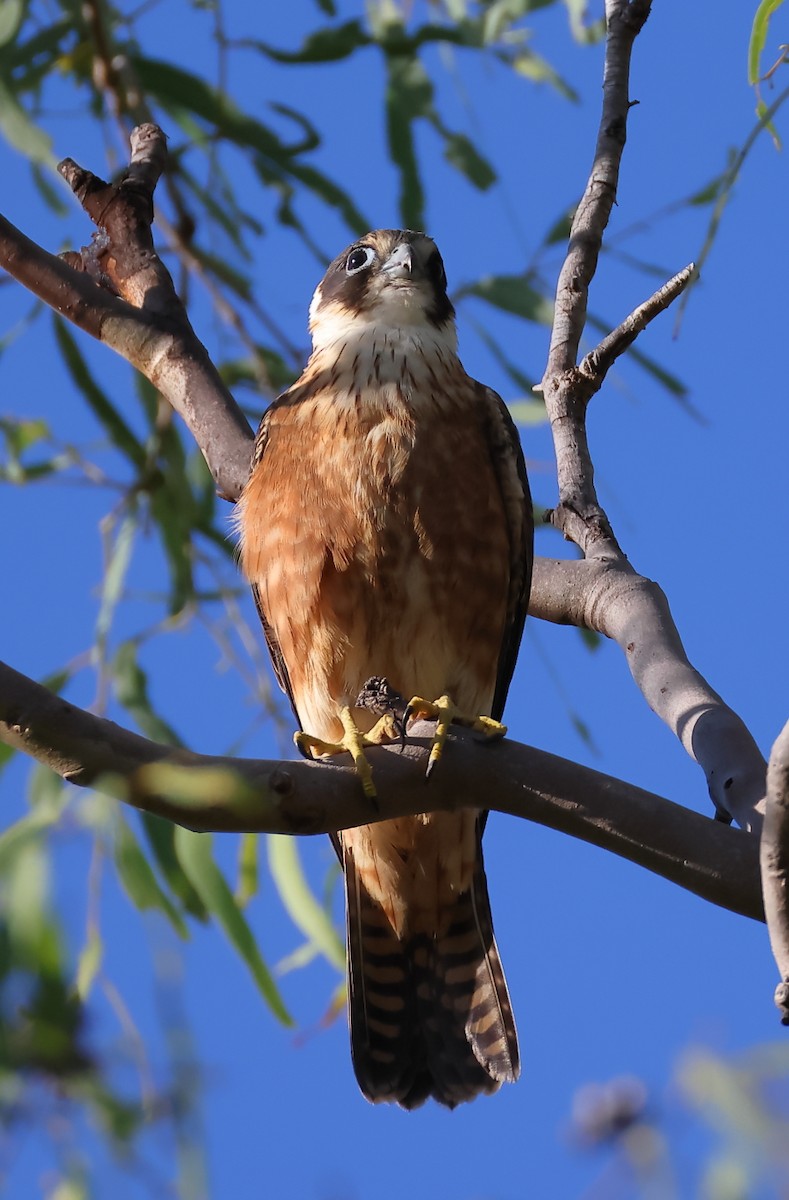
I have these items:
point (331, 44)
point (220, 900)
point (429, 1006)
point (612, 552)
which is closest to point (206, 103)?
point (331, 44)

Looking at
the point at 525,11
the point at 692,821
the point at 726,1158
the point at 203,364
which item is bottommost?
the point at 726,1158

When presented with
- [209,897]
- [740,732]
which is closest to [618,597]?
[740,732]

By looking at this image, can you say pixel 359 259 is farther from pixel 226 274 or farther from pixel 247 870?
pixel 247 870

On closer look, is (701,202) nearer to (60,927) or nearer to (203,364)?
(203,364)

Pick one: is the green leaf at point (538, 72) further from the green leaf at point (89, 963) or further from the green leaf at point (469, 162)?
the green leaf at point (89, 963)

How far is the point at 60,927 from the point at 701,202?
2056mm

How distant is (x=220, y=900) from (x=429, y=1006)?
51cm

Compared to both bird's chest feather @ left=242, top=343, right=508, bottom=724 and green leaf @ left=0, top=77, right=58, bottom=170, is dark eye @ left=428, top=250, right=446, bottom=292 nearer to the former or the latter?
bird's chest feather @ left=242, top=343, right=508, bottom=724

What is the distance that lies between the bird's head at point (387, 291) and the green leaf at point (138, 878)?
1257mm

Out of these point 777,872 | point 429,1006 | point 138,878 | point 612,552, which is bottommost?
point 777,872

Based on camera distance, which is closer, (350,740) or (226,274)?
(350,740)

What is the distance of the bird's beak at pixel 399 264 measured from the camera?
3559 millimetres

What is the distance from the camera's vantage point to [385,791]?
182cm

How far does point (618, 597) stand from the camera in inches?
98.0
